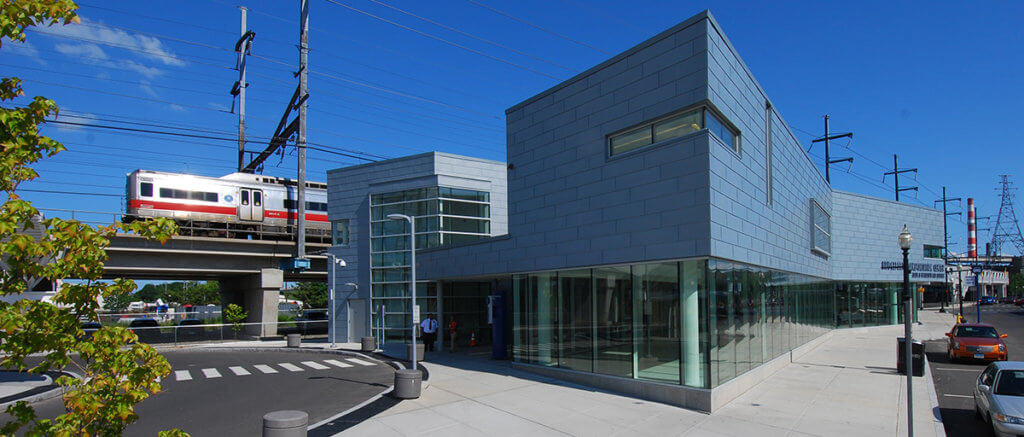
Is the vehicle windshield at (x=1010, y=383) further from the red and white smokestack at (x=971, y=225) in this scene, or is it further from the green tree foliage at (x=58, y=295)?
the red and white smokestack at (x=971, y=225)

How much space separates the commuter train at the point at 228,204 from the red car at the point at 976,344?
33.7 meters

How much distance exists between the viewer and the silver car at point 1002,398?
362 inches

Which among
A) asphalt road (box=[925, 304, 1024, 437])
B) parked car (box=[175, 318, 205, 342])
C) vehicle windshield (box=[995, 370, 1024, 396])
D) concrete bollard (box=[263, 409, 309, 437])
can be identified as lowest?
parked car (box=[175, 318, 205, 342])

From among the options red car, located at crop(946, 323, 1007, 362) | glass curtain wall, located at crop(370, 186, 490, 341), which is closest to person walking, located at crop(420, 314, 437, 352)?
glass curtain wall, located at crop(370, 186, 490, 341)

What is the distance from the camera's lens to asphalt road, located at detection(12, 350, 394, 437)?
1214 cm

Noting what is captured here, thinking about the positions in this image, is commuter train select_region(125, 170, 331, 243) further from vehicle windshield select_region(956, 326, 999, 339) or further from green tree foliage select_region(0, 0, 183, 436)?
vehicle windshield select_region(956, 326, 999, 339)

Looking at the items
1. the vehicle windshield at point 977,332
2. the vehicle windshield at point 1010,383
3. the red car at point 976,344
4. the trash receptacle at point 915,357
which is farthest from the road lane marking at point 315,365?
the vehicle windshield at point 977,332

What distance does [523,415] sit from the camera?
12.1 m

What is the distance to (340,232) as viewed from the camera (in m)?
30.3

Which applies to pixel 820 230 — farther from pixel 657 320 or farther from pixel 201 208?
pixel 201 208

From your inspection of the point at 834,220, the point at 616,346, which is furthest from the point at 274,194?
the point at 834,220

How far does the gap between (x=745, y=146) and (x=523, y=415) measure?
9.23 meters

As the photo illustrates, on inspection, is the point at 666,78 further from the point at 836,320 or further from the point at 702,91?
the point at 836,320

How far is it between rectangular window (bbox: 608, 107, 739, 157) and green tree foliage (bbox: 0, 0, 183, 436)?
11158 mm
